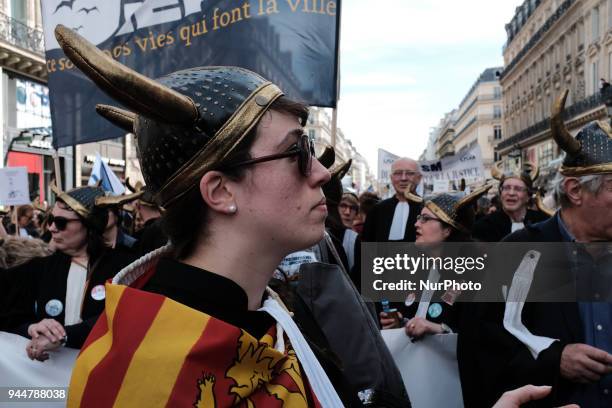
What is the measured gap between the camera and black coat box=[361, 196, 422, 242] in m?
6.76

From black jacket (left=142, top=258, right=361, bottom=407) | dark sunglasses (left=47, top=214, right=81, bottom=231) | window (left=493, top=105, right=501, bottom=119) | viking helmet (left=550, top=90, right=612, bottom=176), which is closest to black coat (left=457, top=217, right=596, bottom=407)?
viking helmet (left=550, top=90, right=612, bottom=176)

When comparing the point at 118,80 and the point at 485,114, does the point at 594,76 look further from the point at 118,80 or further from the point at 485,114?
the point at 485,114

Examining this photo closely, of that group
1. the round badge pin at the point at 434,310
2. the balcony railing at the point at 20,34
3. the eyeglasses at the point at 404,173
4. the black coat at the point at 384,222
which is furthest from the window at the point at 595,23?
the round badge pin at the point at 434,310

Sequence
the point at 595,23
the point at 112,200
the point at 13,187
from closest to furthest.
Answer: the point at 112,200, the point at 13,187, the point at 595,23

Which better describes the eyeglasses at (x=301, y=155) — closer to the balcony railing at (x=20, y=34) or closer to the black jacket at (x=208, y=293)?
the black jacket at (x=208, y=293)

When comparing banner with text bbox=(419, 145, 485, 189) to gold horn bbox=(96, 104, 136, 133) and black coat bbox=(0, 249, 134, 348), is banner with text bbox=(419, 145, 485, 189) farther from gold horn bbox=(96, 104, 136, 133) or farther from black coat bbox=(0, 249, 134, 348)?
gold horn bbox=(96, 104, 136, 133)

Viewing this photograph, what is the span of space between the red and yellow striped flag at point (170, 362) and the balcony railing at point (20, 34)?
23343mm

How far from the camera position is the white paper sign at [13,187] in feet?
26.5

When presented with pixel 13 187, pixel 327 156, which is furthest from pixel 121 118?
pixel 13 187

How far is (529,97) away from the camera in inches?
2382

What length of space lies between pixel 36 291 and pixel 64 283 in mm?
196

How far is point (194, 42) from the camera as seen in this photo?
553 centimetres

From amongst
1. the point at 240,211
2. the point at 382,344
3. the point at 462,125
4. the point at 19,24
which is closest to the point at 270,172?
the point at 240,211

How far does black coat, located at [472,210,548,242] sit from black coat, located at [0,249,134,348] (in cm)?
440
